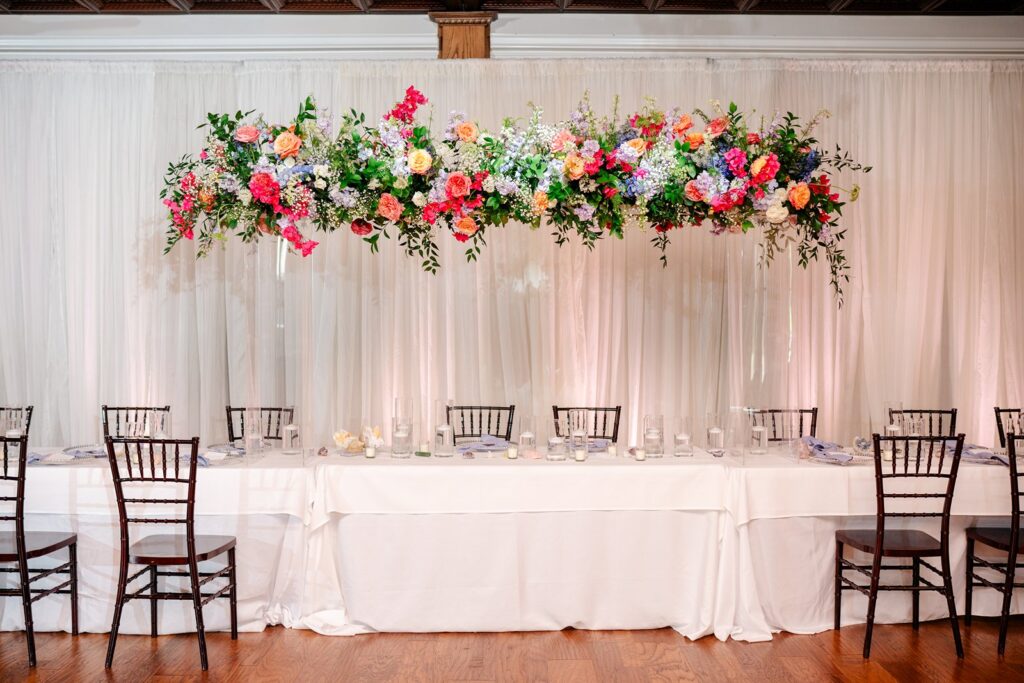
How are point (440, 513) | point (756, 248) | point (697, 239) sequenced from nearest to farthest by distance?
point (440, 513)
point (756, 248)
point (697, 239)

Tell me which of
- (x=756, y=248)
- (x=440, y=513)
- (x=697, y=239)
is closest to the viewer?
(x=440, y=513)

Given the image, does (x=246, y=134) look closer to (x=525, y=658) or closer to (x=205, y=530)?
(x=205, y=530)

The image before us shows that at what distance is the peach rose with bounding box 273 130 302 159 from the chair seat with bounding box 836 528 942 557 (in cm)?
320

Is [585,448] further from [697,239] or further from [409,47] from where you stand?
[409,47]

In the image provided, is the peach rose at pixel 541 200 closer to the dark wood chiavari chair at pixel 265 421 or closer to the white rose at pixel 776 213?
the white rose at pixel 776 213

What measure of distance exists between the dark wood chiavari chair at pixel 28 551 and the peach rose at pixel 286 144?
168 centimetres

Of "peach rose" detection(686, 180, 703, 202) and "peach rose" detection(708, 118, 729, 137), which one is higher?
"peach rose" detection(708, 118, 729, 137)

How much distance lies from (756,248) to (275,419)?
12.0 feet

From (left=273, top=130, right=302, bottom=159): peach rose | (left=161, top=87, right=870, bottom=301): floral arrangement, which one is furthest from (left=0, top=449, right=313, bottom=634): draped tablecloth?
(left=273, top=130, right=302, bottom=159): peach rose

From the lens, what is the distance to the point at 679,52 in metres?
6.46

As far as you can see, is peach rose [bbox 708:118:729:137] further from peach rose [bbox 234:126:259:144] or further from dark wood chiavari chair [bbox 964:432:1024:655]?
peach rose [bbox 234:126:259:144]

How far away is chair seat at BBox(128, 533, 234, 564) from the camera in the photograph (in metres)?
3.88

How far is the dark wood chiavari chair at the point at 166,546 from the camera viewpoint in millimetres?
3891

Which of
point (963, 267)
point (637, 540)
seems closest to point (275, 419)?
point (637, 540)
